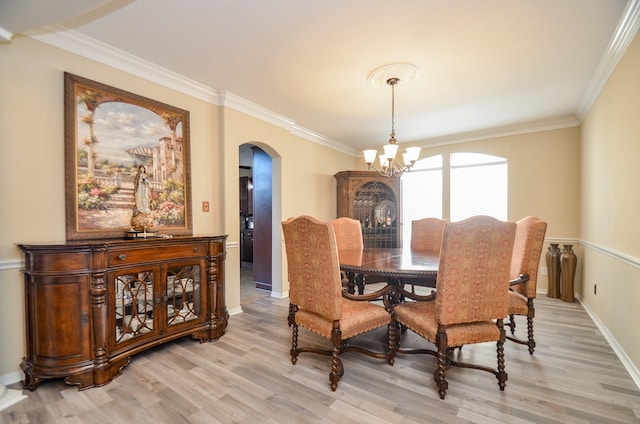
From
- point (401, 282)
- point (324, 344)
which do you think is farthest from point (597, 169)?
point (324, 344)

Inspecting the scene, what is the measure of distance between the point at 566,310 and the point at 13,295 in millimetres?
5334

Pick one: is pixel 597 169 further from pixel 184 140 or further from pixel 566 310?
pixel 184 140

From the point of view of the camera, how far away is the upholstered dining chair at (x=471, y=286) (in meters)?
1.71

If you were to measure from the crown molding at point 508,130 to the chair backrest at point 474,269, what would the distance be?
3.43 meters

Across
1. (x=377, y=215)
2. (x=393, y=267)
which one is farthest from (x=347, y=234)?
(x=377, y=215)

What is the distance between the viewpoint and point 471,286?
1765 mm

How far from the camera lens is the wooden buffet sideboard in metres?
1.87

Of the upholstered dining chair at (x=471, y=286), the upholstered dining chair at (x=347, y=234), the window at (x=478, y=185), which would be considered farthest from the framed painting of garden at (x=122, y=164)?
the window at (x=478, y=185)

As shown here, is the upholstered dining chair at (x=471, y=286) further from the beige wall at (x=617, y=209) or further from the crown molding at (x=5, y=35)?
the crown molding at (x=5, y=35)

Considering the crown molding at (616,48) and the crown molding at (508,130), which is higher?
the crown molding at (616,48)

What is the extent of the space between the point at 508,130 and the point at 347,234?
3.17m

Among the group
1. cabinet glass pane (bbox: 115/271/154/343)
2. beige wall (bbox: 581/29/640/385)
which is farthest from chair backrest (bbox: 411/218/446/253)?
cabinet glass pane (bbox: 115/271/154/343)

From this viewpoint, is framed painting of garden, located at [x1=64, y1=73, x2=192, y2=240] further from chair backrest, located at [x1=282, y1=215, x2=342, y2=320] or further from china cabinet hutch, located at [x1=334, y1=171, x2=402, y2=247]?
china cabinet hutch, located at [x1=334, y1=171, x2=402, y2=247]

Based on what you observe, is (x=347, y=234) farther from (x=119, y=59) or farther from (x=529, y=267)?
(x=119, y=59)
